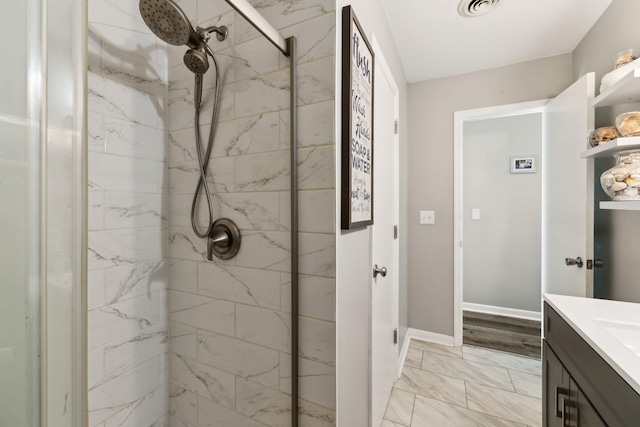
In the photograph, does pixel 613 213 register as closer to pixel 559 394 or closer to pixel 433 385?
pixel 559 394

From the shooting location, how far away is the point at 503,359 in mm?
2281

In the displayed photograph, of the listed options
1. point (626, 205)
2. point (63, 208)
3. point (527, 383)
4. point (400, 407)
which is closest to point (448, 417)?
point (400, 407)

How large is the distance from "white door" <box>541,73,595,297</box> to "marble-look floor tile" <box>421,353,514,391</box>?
713 millimetres

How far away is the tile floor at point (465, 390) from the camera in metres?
1.65

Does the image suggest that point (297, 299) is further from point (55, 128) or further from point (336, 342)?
point (55, 128)

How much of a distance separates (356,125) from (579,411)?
1.22 metres

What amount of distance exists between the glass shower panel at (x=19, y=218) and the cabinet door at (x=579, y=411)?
129 cm

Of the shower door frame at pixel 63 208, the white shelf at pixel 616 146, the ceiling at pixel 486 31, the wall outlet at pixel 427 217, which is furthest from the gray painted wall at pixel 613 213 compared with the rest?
the shower door frame at pixel 63 208

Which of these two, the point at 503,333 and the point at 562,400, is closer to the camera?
the point at 562,400

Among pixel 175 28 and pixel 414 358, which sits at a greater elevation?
pixel 175 28

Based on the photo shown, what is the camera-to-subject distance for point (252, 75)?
1.03 metres

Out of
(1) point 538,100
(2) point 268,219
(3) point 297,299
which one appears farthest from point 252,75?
(1) point 538,100

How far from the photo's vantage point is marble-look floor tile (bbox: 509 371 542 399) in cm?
187

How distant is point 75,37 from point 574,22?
2.62 metres
